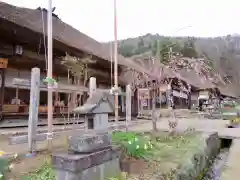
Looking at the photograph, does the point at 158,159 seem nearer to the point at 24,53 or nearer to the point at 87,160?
the point at 87,160

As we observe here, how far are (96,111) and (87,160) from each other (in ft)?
2.70

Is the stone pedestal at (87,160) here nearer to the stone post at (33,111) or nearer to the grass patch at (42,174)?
the grass patch at (42,174)

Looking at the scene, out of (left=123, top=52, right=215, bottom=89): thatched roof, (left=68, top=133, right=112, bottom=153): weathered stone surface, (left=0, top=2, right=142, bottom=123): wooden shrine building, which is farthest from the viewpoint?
(left=123, top=52, right=215, bottom=89): thatched roof

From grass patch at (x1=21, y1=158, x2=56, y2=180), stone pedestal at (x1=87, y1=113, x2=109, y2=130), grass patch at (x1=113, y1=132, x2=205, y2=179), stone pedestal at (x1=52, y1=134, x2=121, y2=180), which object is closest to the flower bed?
grass patch at (x1=113, y1=132, x2=205, y2=179)

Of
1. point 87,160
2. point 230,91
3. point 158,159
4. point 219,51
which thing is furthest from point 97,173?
point 219,51

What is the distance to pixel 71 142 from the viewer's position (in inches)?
139

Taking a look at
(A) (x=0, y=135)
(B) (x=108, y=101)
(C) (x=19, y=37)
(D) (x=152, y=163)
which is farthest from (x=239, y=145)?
(C) (x=19, y=37)

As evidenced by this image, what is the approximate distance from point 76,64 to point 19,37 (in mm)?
2740

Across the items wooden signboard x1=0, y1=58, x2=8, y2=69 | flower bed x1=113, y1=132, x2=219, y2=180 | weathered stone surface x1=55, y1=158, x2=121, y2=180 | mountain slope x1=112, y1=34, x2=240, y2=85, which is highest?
mountain slope x1=112, y1=34, x2=240, y2=85

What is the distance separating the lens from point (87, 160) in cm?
340

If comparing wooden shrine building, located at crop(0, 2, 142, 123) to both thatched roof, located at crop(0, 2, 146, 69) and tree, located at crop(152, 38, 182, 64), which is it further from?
tree, located at crop(152, 38, 182, 64)

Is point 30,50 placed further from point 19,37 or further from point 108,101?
point 108,101

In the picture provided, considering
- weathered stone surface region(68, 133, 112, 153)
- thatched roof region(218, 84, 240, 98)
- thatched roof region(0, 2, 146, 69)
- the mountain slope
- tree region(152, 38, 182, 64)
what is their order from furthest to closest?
the mountain slope, thatched roof region(218, 84, 240, 98), tree region(152, 38, 182, 64), thatched roof region(0, 2, 146, 69), weathered stone surface region(68, 133, 112, 153)

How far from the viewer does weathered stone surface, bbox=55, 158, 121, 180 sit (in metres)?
3.29
